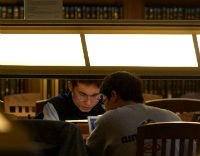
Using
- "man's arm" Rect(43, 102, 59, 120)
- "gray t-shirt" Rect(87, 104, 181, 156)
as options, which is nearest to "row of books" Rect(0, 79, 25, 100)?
"man's arm" Rect(43, 102, 59, 120)

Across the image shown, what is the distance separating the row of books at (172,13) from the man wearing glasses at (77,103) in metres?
1.97

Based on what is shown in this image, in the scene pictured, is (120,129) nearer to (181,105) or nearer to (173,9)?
(181,105)

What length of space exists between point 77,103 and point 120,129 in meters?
1.16

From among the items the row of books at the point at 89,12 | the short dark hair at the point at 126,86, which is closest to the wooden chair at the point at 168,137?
the short dark hair at the point at 126,86

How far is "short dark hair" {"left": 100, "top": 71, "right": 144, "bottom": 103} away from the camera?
2.28 m

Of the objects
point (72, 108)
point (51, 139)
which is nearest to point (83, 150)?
point (51, 139)

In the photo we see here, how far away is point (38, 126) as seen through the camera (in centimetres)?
129

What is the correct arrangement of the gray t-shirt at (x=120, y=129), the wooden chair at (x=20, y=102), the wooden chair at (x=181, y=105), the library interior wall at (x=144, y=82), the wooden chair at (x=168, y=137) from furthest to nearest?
the library interior wall at (x=144, y=82) → the wooden chair at (x=20, y=102) → the wooden chair at (x=181, y=105) → the gray t-shirt at (x=120, y=129) → the wooden chair at (x=168, y=137)

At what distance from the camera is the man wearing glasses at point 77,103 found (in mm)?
3035

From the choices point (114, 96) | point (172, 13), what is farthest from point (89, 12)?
point (114, 96)

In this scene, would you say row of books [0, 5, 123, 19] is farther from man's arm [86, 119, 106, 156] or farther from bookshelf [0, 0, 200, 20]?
man's arm [86, 119, 106, 156]

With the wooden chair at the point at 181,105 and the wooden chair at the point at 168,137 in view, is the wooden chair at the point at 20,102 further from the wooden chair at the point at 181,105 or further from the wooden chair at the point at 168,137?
the wooden chair at the point at 168,137

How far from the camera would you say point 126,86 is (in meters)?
2.30

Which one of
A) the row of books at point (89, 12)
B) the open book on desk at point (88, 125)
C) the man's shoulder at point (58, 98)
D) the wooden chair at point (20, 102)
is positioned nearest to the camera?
the open book on desk at point (88, 125)
